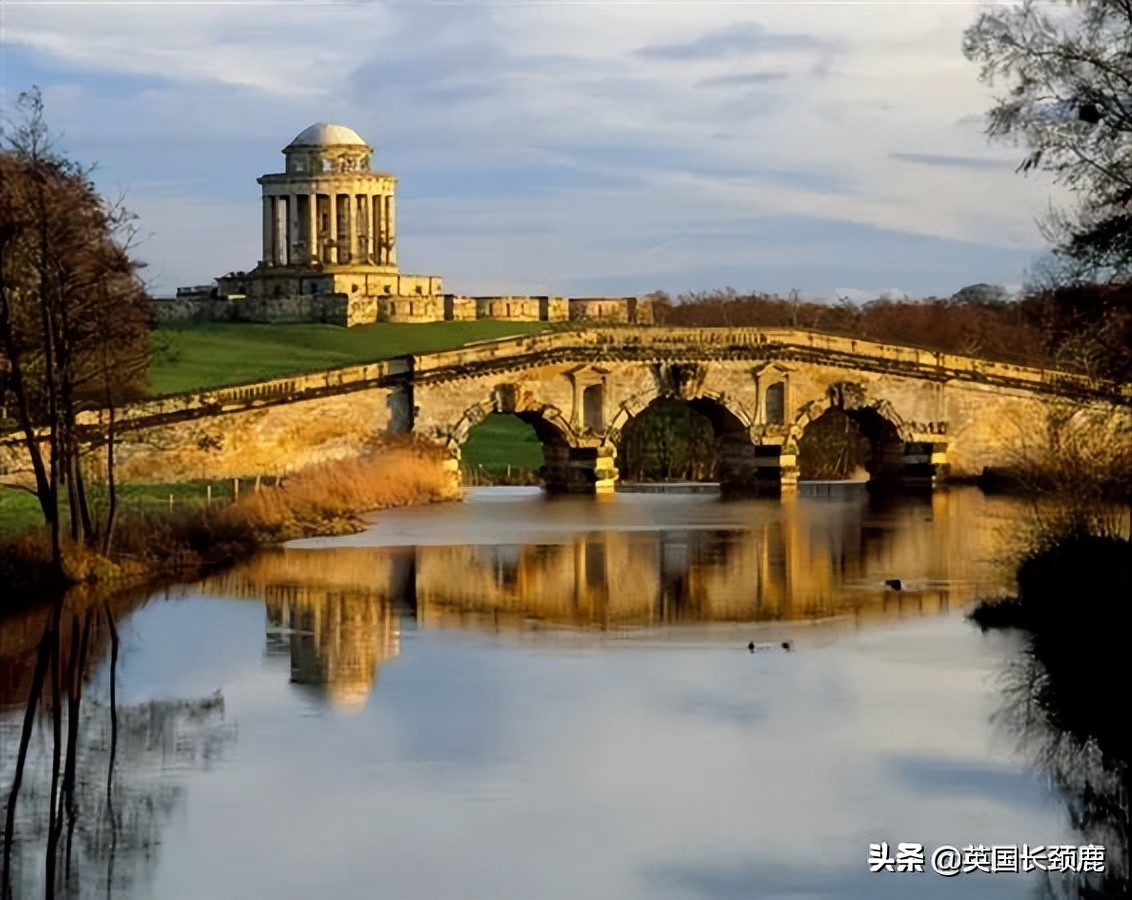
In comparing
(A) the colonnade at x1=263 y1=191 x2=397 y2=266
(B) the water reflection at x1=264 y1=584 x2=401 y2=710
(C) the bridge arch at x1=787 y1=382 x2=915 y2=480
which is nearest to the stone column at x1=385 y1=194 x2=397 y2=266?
(A) the colonnade at x1=263 y1=191 x2=397 y2=266

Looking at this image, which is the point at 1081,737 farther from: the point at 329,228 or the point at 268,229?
the point at 268,229

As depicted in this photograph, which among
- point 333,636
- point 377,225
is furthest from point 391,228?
point 333,636

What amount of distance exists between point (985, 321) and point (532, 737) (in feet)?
254

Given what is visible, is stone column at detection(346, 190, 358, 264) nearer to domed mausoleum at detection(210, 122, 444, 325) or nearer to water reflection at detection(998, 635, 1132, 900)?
domed mausoleum at detection(210, 122, 444, 325)

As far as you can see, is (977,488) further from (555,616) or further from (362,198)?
(362,198)

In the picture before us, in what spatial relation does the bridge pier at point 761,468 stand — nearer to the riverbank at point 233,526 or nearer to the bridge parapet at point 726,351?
the bridge parapet at point 726,351

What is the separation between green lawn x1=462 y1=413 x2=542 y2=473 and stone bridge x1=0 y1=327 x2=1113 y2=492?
27.1 feet

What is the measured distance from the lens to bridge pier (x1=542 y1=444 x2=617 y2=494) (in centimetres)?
6850

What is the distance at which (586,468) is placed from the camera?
226ft

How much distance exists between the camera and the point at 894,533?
5050 cm

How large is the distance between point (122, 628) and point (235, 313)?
256 feet

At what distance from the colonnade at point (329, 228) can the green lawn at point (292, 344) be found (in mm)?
9023

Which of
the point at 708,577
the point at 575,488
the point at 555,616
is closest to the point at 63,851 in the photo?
the point at 555,616

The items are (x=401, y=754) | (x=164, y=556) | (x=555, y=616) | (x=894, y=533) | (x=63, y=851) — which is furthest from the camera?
(x=894, y=533)
